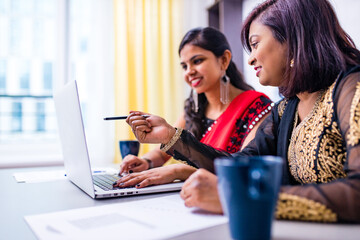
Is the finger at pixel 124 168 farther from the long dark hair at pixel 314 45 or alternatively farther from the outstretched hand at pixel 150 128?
the long dark hair at pixel 314 45

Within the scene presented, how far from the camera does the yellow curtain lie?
7.91ft

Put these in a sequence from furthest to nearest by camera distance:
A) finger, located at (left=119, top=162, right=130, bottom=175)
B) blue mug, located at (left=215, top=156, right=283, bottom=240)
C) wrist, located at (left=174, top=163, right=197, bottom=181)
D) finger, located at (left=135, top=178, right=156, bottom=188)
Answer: finger, located at (left=119, top=162, right=130, bottom=175)
wrist, located at (left=174, top=163, right=197, bottom=181)
finger, located at (left=135, top=178, right=156, bottom=188)
blue mug, located at (left=215, top=156, right=283, bottom=240)

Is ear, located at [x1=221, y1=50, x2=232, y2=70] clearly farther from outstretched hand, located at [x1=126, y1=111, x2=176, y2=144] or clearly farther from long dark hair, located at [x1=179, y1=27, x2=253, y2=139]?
outstretched hand, located at [x1=126, y1=111, x2=176, y2=144]

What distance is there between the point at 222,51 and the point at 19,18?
190cm

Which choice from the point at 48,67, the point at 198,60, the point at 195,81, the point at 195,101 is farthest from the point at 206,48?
the point at 48,67

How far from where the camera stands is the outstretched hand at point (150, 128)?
0.97 metres

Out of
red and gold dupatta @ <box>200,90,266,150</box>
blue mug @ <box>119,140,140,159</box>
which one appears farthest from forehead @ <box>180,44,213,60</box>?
blue mug @ <box>119,140,140,159</box>

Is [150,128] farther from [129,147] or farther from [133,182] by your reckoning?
[129,147]

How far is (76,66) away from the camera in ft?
8.28

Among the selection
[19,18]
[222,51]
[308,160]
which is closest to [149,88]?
[222,51]

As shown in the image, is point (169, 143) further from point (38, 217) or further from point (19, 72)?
point (19, 72)

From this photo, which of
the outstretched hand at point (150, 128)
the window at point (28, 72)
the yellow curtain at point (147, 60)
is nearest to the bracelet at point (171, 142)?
the outstretched hand at point (150, 128)

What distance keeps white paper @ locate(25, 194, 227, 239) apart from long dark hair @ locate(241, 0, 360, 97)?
1.55 feet

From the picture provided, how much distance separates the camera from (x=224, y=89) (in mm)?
1566
